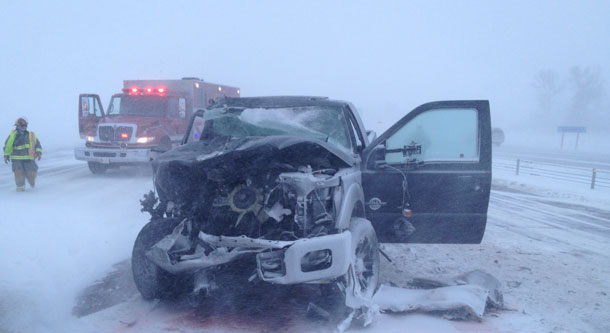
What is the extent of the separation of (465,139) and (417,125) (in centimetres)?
52

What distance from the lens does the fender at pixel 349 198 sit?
393cm

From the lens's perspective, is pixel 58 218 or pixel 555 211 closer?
pixel 58 218

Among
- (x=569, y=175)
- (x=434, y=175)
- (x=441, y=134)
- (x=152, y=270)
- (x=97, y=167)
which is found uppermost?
(x=441, y=134)

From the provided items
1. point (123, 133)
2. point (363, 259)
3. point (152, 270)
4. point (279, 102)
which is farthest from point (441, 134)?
point (123, 133)

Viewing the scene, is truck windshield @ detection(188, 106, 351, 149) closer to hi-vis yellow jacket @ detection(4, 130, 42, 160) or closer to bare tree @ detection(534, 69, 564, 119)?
hi-vis yellow jacket @ detection(4, 130, 42, 160)

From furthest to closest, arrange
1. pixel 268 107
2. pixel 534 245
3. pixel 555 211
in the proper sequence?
pixel 555 211 → pixel 534 245 → pixel 268 107

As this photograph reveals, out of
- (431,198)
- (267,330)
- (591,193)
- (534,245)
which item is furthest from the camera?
(591,193)

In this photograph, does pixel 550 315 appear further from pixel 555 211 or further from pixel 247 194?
pixel 555 211

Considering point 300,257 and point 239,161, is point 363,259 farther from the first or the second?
point 239,161

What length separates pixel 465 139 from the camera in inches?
191

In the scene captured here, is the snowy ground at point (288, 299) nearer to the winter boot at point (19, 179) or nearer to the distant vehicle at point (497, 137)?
the winter boot at point (19, 179)

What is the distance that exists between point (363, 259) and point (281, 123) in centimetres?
172

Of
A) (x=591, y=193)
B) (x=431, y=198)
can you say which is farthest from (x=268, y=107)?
(x=591, y=193)

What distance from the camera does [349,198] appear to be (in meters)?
4.12
